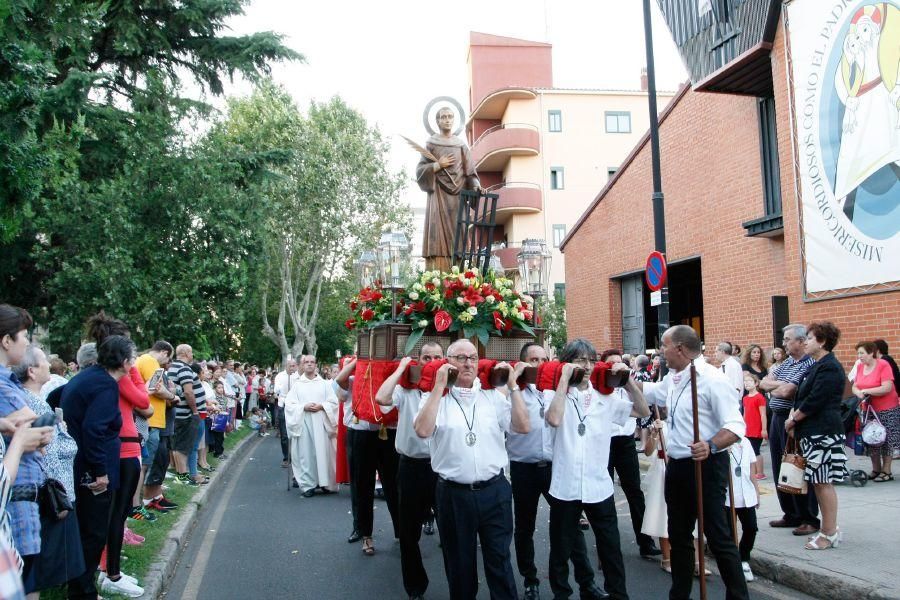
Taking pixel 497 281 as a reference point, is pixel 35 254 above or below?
above

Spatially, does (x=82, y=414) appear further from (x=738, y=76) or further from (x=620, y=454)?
(x=738, y=76)

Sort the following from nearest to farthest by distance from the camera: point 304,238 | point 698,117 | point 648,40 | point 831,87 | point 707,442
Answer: point 707,442 < point 831,87 < point 648,40 < point 698,117 < point 304,238

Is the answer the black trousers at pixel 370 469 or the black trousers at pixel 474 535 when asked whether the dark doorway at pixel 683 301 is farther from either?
the black trousers at pixel 474 535

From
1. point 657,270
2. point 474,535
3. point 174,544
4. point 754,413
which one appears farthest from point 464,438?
Result: point 657,270

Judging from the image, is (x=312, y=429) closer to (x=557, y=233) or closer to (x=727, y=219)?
(x=727, y=219)

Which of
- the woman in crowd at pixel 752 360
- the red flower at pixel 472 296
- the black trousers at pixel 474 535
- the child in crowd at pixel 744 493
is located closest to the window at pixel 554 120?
Result: the woman in crowd at pixel 752 360

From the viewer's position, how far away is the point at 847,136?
36.3 ft

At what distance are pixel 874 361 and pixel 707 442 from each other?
5904 mm

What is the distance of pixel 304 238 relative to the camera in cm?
3156

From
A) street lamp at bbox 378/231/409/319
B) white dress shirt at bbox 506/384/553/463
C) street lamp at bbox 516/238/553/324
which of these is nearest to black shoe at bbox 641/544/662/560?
white dress shirt at bbox 506/384/553/463

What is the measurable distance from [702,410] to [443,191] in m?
3.96

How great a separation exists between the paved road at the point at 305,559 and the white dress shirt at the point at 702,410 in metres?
1.48

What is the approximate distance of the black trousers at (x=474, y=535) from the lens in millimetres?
5051

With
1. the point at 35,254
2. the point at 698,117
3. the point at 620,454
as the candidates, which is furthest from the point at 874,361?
the point at 35,254
